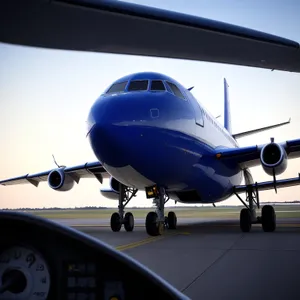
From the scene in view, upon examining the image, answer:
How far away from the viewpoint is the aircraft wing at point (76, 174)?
12.7 m

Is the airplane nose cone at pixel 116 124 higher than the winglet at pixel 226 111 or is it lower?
lower

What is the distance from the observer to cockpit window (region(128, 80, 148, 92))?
8688 millimetres

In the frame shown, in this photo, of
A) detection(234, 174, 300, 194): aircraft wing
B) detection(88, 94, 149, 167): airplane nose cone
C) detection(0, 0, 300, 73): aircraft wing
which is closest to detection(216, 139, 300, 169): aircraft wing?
detection(234, 174, 300, 194): aircraft wing

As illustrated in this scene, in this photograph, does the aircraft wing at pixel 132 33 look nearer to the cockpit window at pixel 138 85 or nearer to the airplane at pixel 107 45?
the airplane at pixel 107 45

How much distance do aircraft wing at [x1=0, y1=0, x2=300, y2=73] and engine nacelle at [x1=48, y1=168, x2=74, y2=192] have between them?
39.2 feet

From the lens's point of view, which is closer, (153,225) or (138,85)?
(138,85)

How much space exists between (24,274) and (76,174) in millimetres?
12253

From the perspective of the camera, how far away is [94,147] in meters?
8.32

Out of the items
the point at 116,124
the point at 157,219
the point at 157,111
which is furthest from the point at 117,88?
the point at 157,219

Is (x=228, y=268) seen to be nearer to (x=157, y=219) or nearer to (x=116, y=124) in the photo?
(x=116, y=124)

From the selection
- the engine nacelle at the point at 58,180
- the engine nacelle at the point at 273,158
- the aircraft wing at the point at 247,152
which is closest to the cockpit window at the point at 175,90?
the aircraft wing at the point at 247,152

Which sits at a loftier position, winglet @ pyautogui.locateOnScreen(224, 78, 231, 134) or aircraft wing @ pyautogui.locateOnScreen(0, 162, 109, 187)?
winglet @ pyautogui.locateOnScreen(224, 78, 231, 134)

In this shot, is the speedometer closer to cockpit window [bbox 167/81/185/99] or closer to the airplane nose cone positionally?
the airplane nose cone

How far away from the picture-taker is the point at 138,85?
29.0 ft
